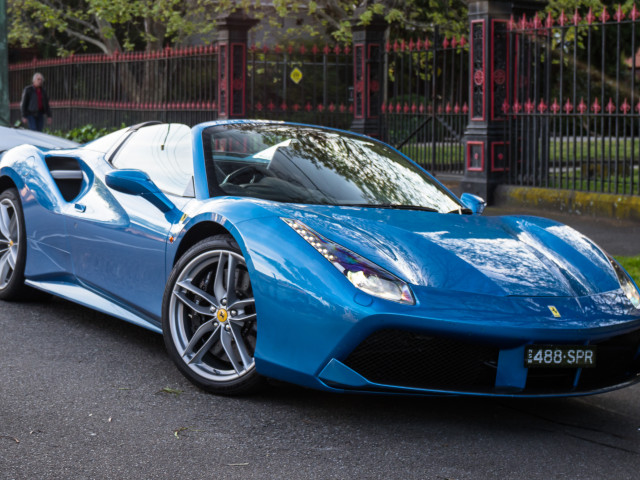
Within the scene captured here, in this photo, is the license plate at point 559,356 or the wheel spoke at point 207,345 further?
the wheel spoke at point 207,345

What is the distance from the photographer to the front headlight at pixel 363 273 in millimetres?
3621

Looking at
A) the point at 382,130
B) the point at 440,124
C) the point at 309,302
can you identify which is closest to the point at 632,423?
the point at 309,302

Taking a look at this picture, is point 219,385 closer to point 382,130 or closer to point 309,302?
point 309,302

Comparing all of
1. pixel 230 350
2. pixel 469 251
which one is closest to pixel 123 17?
pixel 230 350

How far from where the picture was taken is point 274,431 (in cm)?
369

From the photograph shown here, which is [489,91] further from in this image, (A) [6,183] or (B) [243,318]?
(B) [243,318]

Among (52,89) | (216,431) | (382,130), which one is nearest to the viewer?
(216,431)

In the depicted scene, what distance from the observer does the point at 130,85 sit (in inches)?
803

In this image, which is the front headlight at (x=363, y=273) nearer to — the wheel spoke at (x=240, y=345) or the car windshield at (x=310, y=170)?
the wheel spoke at (x=240, y=345)

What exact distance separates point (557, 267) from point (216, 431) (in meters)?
1.53

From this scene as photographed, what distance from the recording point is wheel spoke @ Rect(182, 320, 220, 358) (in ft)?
13.8

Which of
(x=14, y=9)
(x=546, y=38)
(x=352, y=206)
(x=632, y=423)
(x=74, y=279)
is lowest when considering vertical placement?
(x=632, y=423)

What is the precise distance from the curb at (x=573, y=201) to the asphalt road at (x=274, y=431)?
6.68 metres

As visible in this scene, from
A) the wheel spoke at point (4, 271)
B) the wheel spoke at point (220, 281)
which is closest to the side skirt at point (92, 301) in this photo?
the wheel spoke at point (4, 271)
